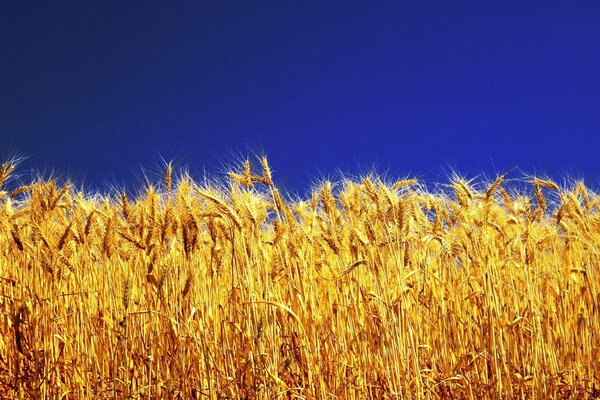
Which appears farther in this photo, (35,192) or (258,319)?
(35,192)

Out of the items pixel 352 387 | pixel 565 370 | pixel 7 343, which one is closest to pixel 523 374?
pixel 565 370

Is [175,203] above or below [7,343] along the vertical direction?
above

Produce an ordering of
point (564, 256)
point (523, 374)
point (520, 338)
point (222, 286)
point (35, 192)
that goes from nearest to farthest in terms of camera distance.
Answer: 1. point (523, 374)
2. point (520, 338)
3. point (35, 192)
4. point (222, 286)
5. point (564, 256)

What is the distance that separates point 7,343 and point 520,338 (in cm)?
300

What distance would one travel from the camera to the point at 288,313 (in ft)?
9.85

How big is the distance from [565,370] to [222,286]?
2222 millimetres

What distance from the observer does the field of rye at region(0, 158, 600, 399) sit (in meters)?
2.71

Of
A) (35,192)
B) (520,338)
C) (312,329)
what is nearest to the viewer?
(312,329)

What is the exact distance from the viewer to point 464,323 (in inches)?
125

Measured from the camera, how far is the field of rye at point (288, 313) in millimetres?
2705

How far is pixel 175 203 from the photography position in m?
3.15

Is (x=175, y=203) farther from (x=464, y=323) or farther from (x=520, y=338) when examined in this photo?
(x=520, y=338)

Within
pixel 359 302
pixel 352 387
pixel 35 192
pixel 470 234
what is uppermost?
pixel 35 192

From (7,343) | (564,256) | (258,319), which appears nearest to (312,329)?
(258,319)
